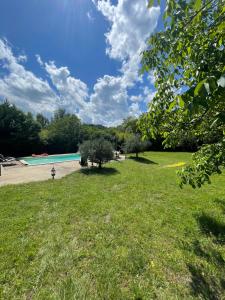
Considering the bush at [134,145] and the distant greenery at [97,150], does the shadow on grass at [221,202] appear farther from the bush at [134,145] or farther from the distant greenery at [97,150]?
the bush at [134,145]

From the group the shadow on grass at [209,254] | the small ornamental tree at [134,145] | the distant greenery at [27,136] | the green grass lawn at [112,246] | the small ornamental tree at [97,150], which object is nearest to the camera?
the green grass lawn at [112,246]

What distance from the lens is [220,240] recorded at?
13.0 ft

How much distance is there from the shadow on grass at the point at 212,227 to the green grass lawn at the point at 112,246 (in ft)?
0.07

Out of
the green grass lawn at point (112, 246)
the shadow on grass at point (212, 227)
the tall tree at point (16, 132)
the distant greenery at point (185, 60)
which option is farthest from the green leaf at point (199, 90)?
the tall tree at point (16, 132)

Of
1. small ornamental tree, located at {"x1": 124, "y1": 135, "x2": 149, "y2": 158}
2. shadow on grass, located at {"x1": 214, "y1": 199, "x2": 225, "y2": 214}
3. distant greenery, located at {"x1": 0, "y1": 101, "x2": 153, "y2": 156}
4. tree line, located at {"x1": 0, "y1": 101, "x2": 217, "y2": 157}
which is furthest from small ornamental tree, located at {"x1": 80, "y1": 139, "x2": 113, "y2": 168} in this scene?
shadow on grass, located at {"x1": 214, "y1": 199, "x2": 225, "y2": 214}

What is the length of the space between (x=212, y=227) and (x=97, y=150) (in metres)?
9.20

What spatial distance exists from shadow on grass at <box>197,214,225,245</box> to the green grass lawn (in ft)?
0.07

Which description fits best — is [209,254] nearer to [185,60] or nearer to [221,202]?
[221,202]

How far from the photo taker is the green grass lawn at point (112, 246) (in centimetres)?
273

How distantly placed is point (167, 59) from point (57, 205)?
5.51m

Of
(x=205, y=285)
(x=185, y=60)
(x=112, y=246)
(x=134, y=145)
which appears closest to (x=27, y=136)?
(x=134, y=145)

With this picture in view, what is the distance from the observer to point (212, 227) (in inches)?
177

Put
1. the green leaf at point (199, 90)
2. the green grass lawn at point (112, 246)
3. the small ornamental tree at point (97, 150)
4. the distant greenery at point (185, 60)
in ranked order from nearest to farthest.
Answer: the green leaf at point (199, 90) < the distant greenery at point (185, 60) < the green grass lawn at point (112, 246) < the small ornamental tree at point (97, 150)

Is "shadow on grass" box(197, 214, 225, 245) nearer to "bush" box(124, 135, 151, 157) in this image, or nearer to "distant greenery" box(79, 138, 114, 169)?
"distant greenery" box(79, 138, 114, 169)
